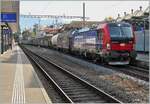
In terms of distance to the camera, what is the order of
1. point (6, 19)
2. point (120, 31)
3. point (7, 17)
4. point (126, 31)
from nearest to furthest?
point (120, 31) < point (126, 31) < point (6, 19) < point (7, 17)

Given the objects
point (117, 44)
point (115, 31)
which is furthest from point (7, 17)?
point (117, 44)

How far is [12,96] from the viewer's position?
13.7 meters

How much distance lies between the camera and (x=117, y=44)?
28.4m

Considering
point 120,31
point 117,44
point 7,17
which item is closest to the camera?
point 117,44

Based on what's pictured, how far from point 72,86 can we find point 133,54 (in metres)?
10.7

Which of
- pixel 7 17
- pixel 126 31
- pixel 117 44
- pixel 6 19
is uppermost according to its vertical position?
pixel 7 17

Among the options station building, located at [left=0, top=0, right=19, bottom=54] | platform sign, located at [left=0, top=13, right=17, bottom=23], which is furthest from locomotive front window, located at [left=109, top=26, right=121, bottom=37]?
platform sign, located at [left=0, top=13, right=17, bottom=23]

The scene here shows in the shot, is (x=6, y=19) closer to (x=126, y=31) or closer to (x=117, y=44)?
(x=126, y=31)

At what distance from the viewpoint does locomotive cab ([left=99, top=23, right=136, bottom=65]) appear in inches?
1111

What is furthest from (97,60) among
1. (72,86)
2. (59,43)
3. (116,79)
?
(59,43)

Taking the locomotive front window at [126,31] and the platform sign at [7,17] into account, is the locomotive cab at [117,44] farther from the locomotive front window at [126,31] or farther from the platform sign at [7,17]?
the platform sign at [7,17]

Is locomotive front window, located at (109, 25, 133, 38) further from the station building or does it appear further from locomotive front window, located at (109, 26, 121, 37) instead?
the station building

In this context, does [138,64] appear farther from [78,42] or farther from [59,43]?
[59,43]

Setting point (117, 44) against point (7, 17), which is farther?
point (7, 17)
